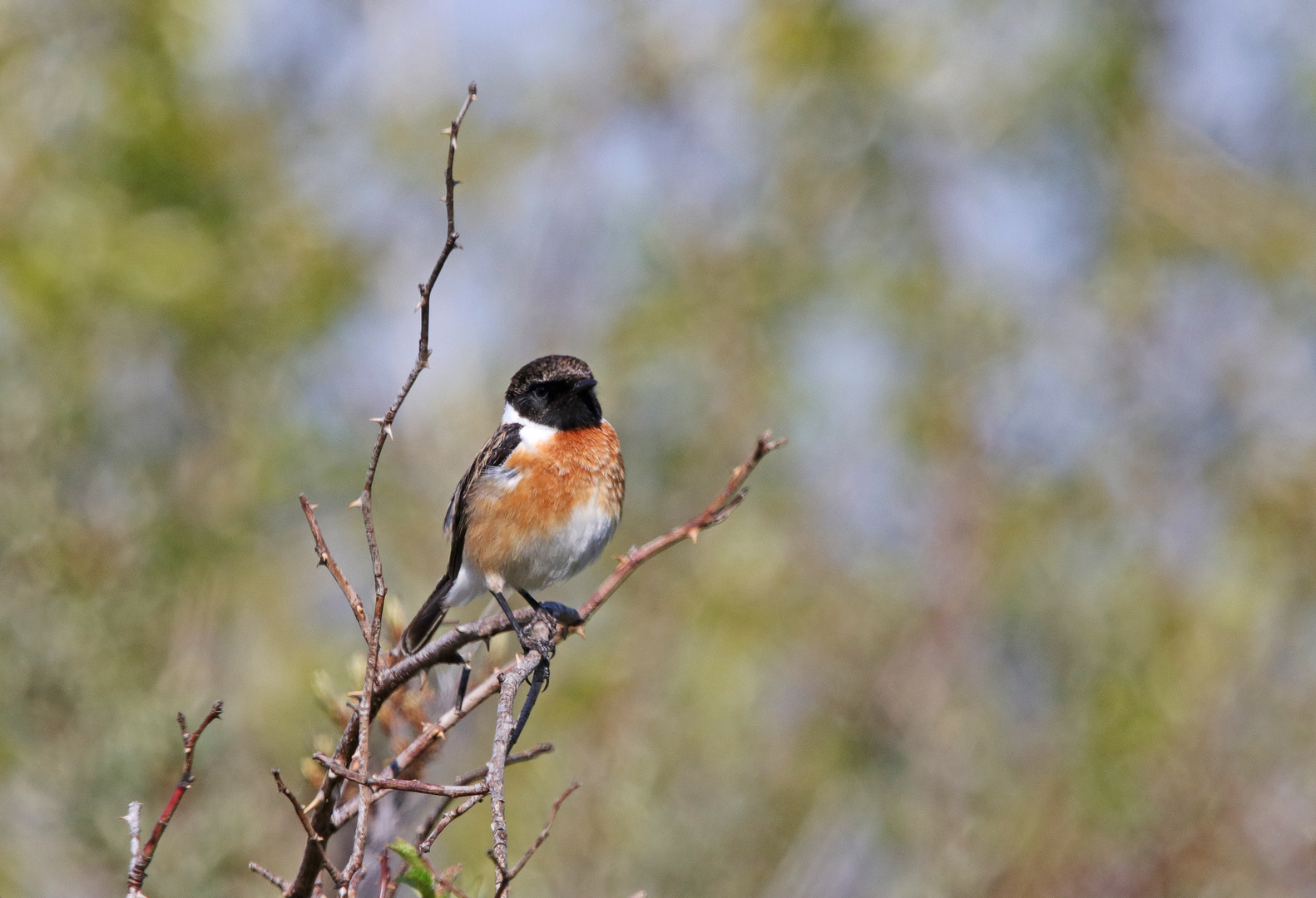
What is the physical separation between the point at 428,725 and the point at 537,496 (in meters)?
2.47

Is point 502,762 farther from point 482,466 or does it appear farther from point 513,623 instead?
point 482,466

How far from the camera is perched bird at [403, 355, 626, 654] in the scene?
5.10 meters

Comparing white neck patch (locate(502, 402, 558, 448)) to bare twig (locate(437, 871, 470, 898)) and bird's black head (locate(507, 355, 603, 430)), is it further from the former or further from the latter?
bare twig (locate(437, 871, 470, 898))

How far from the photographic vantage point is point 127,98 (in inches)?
335

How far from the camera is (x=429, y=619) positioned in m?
4.84

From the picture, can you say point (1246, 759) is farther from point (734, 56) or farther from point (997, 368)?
point (734, 56)

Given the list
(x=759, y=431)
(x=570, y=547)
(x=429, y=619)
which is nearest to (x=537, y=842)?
(x=429, y=619)

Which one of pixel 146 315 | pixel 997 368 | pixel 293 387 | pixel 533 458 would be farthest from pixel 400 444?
pixel 533 458

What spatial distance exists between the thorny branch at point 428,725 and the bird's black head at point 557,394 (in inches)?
86.1

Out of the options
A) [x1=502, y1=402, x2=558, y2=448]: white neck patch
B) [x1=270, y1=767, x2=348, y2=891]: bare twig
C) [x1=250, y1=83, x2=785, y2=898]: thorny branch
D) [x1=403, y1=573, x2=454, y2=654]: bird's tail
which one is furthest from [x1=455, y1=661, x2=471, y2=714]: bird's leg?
[x1=502, y1=402, x2=558, y2=448]: white neck patch

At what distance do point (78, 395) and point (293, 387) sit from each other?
192 centimetres

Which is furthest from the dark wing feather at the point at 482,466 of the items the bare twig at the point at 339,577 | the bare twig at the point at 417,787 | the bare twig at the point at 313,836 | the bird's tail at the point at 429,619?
the bare twig at the point at 417,787

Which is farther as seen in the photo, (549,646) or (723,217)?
(723,217)

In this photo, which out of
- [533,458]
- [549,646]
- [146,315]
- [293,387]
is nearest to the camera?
[549,646]
